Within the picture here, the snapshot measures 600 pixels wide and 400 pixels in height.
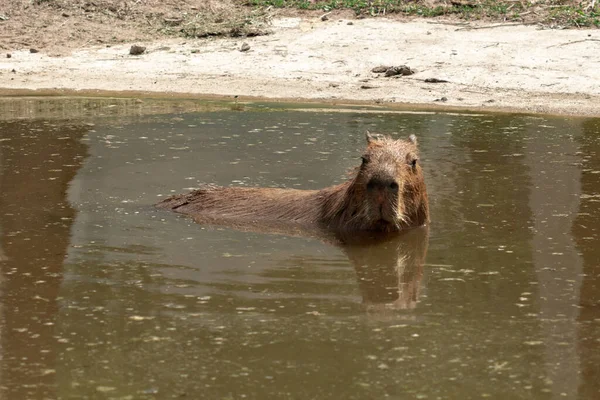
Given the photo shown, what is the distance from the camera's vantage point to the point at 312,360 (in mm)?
5238

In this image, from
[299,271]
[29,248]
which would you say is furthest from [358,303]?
[29,248]

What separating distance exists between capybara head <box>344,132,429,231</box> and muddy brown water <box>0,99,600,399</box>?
20cm

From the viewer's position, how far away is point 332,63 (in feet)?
55.4

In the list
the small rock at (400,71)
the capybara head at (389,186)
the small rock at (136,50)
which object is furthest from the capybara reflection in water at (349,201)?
the small rock at (136,50)

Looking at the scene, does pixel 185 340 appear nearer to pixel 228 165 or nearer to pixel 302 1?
pixel 228 165

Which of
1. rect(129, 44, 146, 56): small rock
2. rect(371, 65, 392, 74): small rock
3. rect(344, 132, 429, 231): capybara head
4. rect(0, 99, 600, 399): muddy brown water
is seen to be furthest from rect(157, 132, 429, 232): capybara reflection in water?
rect(129, 44, 146, 56): small rock

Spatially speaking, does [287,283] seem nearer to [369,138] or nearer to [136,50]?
[369,138]

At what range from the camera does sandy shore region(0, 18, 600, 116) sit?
15164 mm

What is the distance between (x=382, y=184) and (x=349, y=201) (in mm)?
483

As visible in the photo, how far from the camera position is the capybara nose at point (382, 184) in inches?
298

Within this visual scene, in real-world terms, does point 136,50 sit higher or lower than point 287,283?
Answer: higher

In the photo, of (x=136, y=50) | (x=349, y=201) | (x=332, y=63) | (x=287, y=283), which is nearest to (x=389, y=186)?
(x=349, y=201)

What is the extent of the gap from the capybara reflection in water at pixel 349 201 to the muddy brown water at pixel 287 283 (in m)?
0.20

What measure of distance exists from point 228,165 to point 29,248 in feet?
10.6
